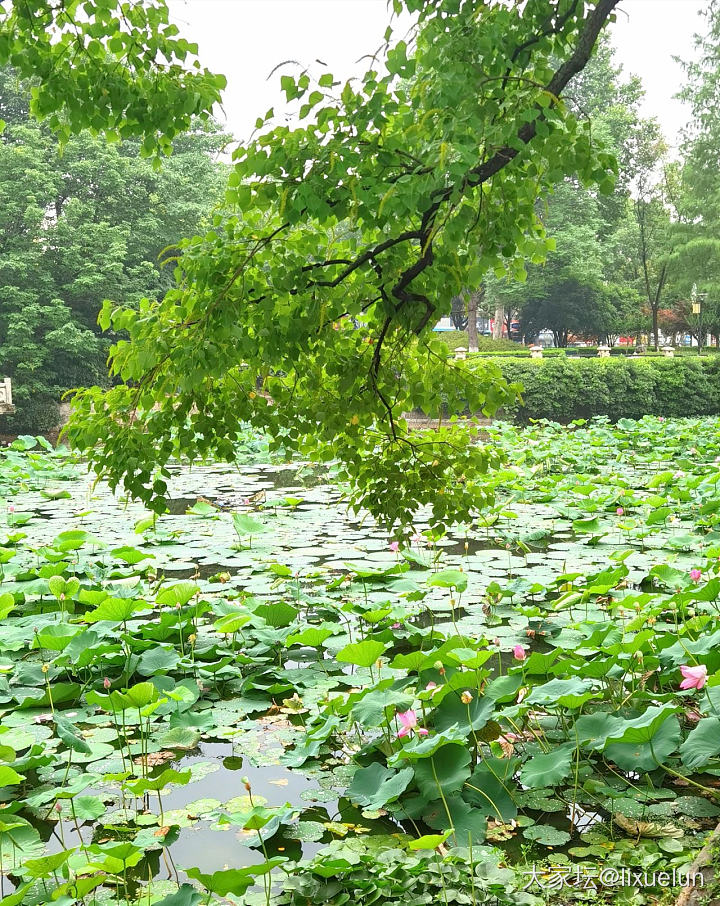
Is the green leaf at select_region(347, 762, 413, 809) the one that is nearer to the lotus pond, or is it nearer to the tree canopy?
the lotus pond

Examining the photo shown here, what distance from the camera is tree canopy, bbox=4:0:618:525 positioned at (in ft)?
8.10

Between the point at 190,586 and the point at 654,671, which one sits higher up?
the point at 190,586

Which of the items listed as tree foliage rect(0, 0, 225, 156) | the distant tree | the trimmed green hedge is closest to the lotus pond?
tree foliage rect(0, 0, 225, 156)

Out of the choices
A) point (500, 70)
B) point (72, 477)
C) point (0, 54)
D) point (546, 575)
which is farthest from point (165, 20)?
point (72, 477)

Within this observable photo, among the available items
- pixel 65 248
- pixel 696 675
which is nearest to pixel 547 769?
pixel 696 675

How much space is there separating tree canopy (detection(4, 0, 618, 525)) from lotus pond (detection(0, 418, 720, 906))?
0.81 meters

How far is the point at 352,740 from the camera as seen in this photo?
10.3 ft

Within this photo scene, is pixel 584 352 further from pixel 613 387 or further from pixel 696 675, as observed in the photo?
pixel 696 675

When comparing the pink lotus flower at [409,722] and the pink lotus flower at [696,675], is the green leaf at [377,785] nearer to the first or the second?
the pink lotus flower at [409,722]

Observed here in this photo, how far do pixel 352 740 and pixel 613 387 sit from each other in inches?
669

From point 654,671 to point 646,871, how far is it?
1.19 metres

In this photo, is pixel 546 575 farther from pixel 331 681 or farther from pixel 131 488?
pixel 131 488

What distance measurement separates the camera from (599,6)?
2732mm

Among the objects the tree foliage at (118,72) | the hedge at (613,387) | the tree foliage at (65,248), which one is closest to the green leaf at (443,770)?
the tree foliage at (118,72)
